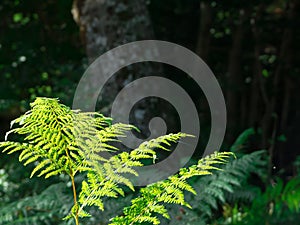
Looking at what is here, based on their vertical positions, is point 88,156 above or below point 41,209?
above

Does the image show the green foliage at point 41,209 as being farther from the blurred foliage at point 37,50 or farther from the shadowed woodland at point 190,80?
the blurred foliage at point 37,50

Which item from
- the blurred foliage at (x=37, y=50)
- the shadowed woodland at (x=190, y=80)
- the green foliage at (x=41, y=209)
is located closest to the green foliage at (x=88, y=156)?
the shadowed woodland at (x=190, y=80)

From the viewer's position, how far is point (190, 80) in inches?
198

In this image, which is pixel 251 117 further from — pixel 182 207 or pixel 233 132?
pixel 182 207

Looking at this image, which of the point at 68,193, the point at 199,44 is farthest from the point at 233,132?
the point at 68,193

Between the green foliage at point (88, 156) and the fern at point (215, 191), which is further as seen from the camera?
the fern at point (215, 191)

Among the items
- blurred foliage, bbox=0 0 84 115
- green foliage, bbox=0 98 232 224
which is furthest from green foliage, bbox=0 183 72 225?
blurred foliage, bbox=0 0 84 115

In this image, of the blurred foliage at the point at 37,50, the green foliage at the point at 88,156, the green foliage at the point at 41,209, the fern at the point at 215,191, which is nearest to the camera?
the green foliage at the point at 88,156

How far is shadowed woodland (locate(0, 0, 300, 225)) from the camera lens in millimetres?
2742

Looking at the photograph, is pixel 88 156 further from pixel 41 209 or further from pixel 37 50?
pixel 37 50

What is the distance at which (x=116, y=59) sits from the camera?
11.5ft

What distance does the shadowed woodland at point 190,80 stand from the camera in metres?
2.74

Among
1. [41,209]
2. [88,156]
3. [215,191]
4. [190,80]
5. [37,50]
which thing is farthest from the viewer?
[190,80]

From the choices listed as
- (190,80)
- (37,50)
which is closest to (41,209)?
(37,50)
